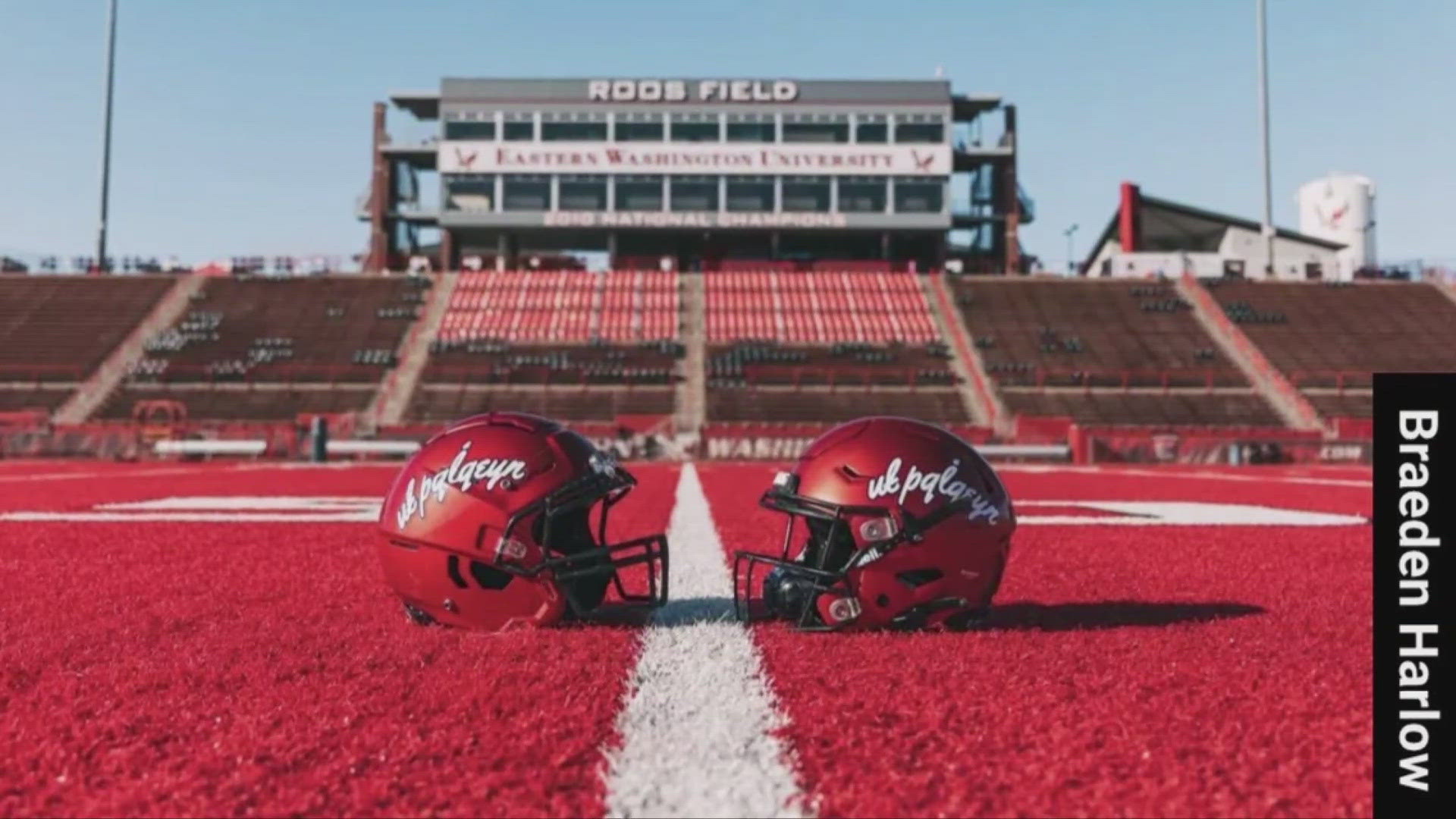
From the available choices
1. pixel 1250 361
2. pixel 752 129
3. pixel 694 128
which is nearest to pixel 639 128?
pixel 694 128

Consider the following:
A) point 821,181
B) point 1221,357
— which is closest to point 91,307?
point 821,181

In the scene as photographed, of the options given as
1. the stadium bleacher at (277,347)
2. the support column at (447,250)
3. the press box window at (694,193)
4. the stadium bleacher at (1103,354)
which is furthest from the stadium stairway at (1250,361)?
the support column at (447,250)

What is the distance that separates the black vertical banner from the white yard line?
1.10 m

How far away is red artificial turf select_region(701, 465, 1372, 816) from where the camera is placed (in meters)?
1.90

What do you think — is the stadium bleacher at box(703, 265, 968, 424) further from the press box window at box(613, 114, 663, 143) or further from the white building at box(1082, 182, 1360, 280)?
the white building at box(1082, 182, 1360, 280)

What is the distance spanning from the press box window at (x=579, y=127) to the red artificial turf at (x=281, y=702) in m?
39.1

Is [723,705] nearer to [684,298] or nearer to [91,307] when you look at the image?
[684,298]

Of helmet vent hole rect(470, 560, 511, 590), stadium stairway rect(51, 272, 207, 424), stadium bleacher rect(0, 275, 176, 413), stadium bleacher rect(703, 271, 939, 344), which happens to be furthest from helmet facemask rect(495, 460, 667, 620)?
stadium bleacher rect(703, 271, 939, 344)

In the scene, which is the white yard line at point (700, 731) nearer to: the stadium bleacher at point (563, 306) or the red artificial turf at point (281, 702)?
the red artificial turf at point (281, 702)

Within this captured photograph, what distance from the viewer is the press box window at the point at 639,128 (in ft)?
138

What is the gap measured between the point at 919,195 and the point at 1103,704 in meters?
40.9

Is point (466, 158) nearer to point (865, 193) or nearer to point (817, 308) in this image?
point (817, 308)

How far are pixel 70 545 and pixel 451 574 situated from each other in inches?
165

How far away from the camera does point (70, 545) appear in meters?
6.10
